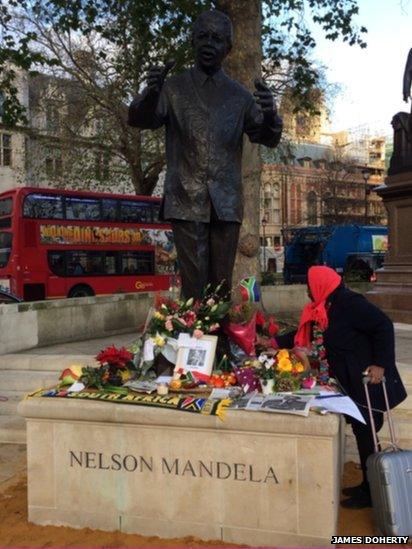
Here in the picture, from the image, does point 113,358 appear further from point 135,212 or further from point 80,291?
point 135,212

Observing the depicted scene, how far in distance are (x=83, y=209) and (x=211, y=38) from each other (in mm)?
17701

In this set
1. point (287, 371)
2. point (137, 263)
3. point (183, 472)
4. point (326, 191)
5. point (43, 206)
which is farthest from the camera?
point (326, 191)

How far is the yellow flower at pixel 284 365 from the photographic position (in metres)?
3.93

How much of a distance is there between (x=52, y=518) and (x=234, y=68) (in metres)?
9.32

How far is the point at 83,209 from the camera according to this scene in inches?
842

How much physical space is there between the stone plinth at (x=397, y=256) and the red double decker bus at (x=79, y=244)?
10273mm

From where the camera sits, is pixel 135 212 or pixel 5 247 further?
pixel 135 212

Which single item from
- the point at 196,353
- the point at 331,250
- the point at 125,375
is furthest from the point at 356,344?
the point at 331,250

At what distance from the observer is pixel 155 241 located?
2334 centimetres

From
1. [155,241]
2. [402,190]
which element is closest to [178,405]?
[402,190]

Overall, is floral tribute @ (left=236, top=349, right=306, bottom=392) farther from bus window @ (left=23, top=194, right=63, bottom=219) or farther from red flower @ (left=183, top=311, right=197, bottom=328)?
bus window @ (left=23, top=194, right=63, bottom=219)

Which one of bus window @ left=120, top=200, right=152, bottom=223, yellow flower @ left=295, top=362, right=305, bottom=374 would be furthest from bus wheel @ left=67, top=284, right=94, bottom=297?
yellow flower @ left=295, top=362, right=305, bottom=374

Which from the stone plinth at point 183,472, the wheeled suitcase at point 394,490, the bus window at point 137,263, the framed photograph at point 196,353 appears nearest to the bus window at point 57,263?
the bus window at point 137,263

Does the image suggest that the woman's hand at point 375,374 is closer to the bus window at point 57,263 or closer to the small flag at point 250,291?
the small flag at point 250,291
